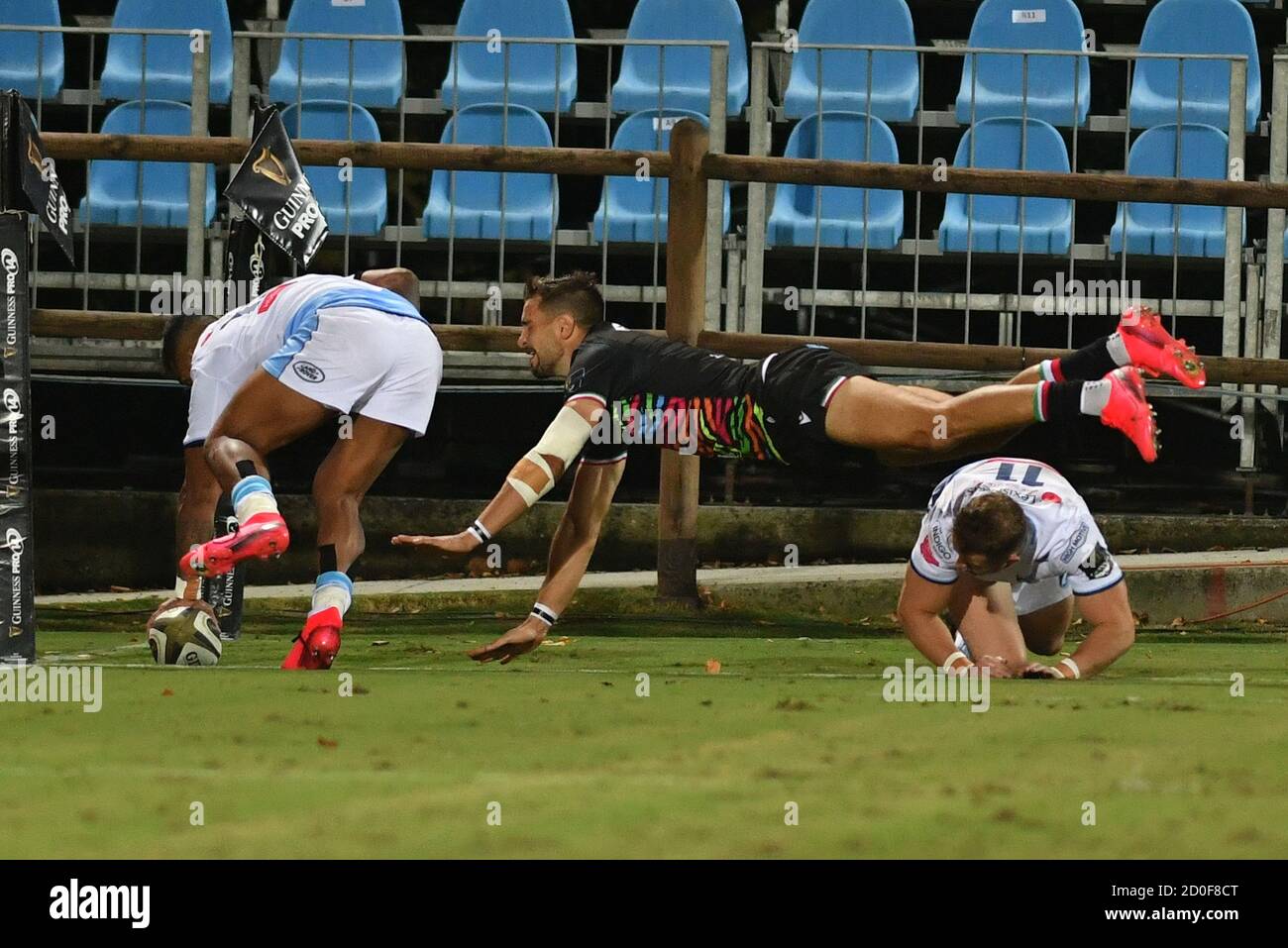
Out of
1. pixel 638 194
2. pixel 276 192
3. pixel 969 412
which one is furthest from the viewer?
pixel 638 194

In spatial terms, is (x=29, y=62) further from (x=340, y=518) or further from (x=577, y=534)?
(x=577, y=534)

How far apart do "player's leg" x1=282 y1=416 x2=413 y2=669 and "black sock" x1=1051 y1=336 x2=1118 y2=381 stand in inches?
85.9

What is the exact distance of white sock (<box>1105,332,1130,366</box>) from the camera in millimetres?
5375

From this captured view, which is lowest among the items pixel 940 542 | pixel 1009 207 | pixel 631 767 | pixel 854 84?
pixel 940 542

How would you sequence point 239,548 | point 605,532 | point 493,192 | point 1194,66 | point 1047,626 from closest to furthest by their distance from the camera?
1. point 239,548
2. point 1047,626
3. point 605,532
4. point 493,192
5. point 1194,66

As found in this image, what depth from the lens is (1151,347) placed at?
5.40 meters

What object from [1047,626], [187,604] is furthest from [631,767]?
[1047,626]

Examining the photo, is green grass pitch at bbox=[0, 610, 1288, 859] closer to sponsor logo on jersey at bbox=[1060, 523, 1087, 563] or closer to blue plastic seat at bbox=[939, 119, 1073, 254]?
sponsor logo on jersey at bbox=[1060, 523, 1087, 563]

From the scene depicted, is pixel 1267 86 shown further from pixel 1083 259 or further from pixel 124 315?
pixel 124 315

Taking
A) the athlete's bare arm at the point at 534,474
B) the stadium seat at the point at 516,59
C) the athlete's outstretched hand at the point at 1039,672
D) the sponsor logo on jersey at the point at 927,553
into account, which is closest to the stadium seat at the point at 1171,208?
the stadium seat at the point at 516,59

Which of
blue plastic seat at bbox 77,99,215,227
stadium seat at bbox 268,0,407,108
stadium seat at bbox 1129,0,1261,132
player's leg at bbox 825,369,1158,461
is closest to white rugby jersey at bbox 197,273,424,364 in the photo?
player's leg at bbox 825,369,1158,461

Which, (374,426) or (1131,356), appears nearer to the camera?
(1131,356)

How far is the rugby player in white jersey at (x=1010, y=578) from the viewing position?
5.45 metres

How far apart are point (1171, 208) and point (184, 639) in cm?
669
